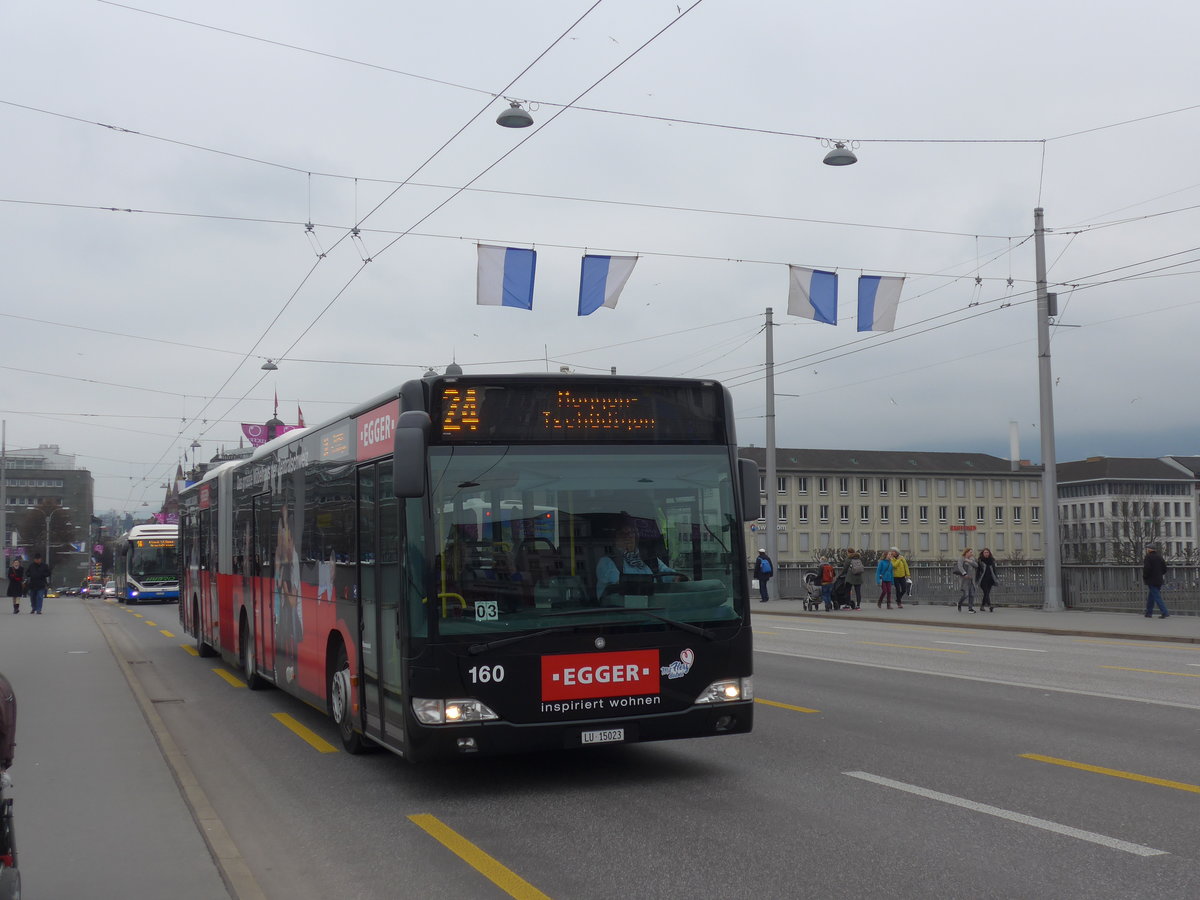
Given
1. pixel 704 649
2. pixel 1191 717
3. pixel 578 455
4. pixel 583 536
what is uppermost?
pixel 578 455

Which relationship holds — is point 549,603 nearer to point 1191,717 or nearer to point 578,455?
point 578,455

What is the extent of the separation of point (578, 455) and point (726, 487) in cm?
109

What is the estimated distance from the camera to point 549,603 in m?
8.04

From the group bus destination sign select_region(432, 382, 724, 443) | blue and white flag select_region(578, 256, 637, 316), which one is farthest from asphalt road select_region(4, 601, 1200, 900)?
blue and white flag select_region(578, 256, 637, 316)

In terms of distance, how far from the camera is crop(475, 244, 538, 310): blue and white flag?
20516 mm

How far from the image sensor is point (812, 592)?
119 feet

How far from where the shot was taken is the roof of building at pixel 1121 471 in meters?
164

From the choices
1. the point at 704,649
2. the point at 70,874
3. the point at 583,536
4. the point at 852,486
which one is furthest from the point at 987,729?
the point at 852,486

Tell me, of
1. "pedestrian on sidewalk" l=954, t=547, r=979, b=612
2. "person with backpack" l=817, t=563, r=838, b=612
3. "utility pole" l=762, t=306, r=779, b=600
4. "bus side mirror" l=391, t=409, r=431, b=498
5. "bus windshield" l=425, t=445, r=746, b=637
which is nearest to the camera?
"bus side mirror" l=391, t=409, r=431, b=498

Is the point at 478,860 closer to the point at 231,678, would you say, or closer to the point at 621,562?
the point at 621,562

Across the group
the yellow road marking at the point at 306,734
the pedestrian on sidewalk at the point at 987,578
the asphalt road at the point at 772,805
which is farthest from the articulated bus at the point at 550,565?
the pedestrian on sidewalk at the point at 987,578

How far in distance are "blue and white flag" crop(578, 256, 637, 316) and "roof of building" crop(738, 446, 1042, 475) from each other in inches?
4070

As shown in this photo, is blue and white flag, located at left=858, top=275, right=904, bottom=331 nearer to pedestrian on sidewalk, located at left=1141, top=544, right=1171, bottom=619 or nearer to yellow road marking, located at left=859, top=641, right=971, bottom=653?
yellow road marking, located at left=859, top=641, right=971, bottom=653

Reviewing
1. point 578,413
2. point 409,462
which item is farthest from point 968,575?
point 409,462
